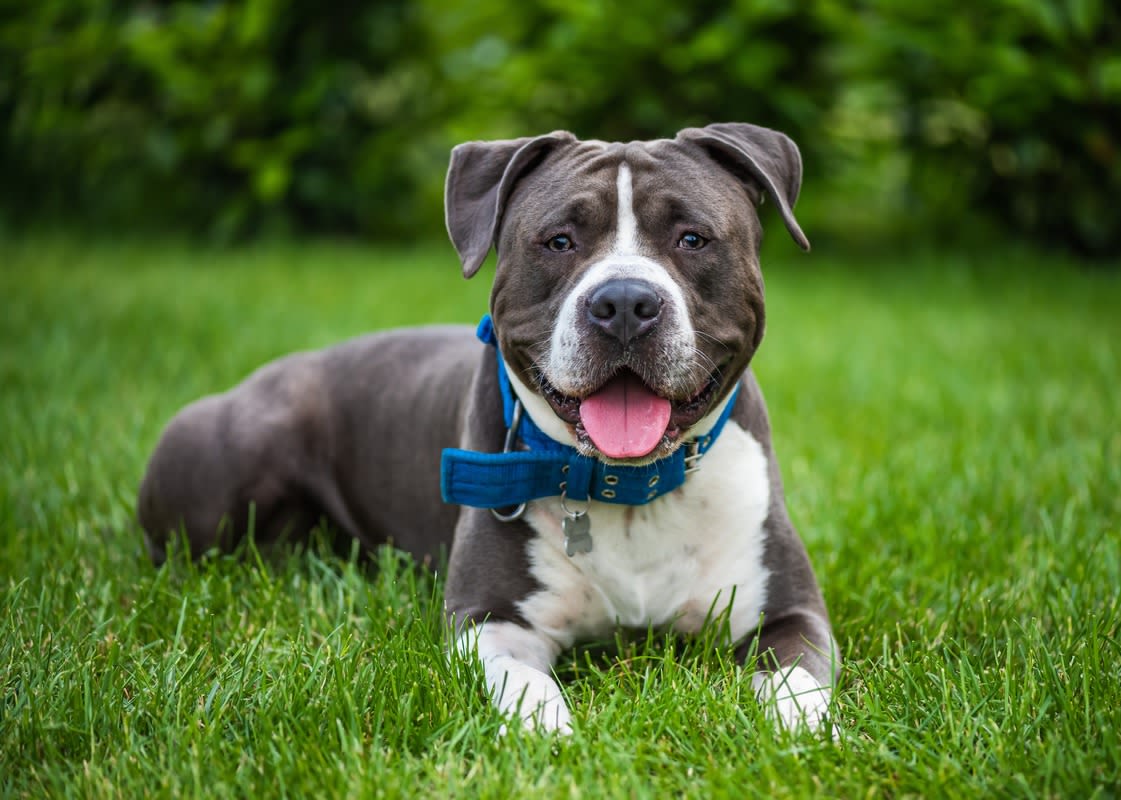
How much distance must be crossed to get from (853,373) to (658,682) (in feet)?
12.0

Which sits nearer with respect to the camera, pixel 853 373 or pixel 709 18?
pixel 853 373

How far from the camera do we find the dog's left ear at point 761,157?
10.1ft

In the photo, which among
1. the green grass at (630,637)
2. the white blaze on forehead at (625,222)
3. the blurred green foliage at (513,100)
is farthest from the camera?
the blurred green foliage at (513,100)

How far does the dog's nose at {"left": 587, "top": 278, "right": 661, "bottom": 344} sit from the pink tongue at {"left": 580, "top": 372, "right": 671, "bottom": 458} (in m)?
0.17

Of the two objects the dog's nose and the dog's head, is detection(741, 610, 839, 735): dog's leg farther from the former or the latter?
the dog's nose

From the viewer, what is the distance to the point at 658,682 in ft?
9.71

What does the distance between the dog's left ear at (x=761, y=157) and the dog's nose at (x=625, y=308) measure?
50cm

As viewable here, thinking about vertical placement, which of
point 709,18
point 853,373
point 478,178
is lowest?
point 853,373

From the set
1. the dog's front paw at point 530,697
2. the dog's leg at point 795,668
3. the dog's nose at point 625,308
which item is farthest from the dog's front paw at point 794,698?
the dog's nose at point 625,308

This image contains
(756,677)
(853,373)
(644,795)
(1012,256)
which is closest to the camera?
(644,795)

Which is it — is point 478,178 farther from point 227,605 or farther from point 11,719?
point 11,719

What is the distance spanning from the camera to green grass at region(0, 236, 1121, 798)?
239cm

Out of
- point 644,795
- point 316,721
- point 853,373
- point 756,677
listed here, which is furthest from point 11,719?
point 853,373

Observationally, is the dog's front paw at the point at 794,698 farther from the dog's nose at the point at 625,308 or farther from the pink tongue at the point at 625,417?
the dog's nose at the point at 625,308
